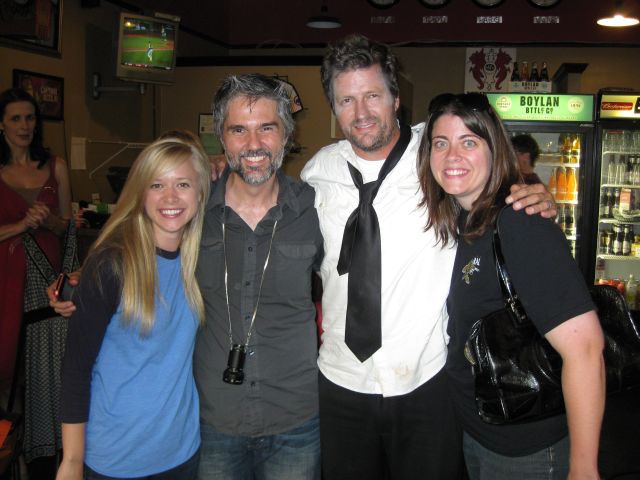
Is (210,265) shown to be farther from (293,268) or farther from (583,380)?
(583,380)

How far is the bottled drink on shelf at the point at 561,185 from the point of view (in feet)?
18.8

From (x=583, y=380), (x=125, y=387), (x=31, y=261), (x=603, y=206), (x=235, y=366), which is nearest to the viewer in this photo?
(x=583, y=380)

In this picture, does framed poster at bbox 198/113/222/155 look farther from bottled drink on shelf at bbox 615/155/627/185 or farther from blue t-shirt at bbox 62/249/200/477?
blue t-shirt at bbox 62/249/200/477

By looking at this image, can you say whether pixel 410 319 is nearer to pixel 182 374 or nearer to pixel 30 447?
pixel 182 374

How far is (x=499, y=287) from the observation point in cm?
160

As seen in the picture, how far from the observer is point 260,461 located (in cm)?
196

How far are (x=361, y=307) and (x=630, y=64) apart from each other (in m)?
8.16

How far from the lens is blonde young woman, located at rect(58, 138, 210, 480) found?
1646mm

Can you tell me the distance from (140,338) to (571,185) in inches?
198

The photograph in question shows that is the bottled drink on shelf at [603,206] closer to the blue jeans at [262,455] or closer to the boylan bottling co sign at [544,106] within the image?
the boylan bottling co sign at [544,106]

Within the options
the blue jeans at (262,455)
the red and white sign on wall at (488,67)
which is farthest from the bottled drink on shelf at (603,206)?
the blue jeans at (262,455)

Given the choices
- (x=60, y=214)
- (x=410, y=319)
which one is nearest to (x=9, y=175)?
(x=60, y=214)

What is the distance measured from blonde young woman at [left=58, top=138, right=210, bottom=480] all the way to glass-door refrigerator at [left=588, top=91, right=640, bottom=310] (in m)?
4.63

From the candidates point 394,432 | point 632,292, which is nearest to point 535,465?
point 394,432
